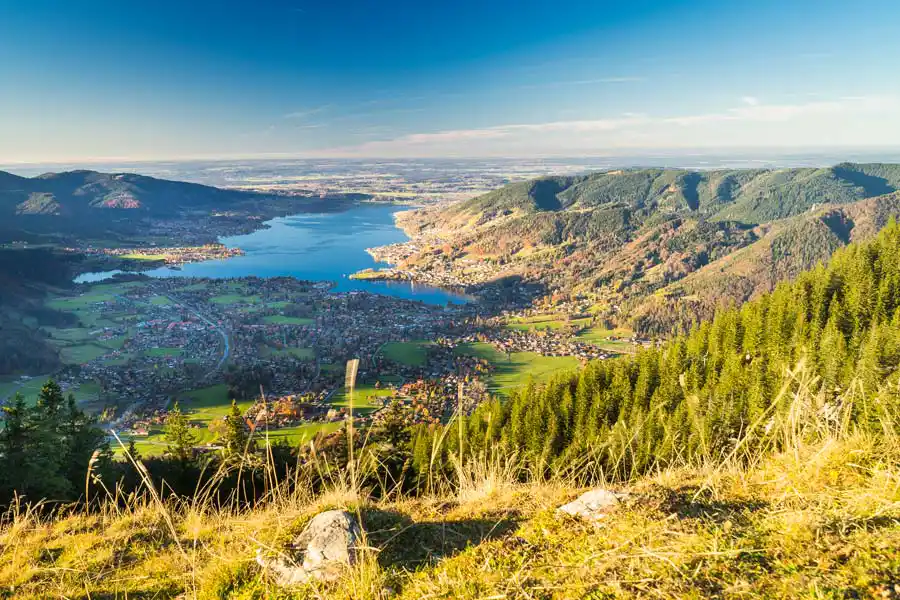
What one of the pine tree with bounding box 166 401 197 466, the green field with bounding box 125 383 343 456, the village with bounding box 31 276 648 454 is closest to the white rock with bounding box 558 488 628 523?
the pine tree with bounding box 166 401 197 466

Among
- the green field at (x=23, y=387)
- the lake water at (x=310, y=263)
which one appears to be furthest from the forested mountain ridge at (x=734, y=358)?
the lake water at (x=310, y=263)

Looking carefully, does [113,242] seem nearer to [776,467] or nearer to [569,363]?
[569,363]

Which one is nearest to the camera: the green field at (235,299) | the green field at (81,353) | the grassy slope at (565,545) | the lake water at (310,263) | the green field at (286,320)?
the grassy slope at (565,545)

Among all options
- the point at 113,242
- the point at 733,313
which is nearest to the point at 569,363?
the point at 733,313

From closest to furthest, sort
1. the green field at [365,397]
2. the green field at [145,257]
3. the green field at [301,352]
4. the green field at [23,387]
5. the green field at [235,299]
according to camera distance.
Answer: the green field at [365,397] < the green field at [23,387] < the green field at [301,352] < the green field at [235,299] < the green field at [145,257]

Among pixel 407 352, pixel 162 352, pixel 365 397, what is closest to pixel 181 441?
pixel 365 397

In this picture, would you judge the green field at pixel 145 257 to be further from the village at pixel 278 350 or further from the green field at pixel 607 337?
the green field at pixel 607 337

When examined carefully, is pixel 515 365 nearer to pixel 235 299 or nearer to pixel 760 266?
pixel 235 299
